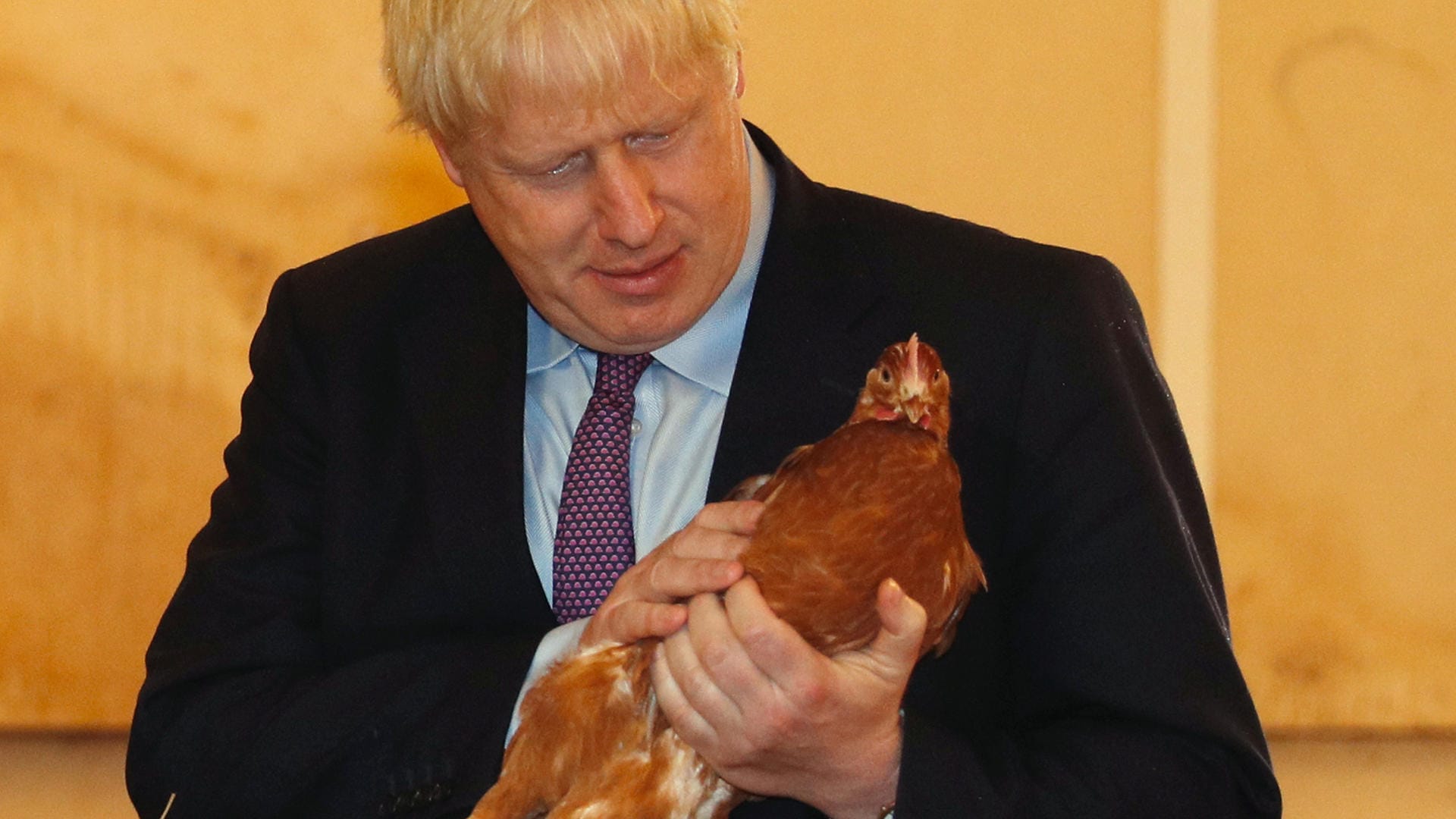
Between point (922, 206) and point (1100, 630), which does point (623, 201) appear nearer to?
point (1100, 630)

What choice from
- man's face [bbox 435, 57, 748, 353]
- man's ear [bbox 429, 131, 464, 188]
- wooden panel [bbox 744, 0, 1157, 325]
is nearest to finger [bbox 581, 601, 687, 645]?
man's face [bbox 435, 57, 748, 353]

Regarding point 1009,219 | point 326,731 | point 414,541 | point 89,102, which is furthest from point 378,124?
point 326,731

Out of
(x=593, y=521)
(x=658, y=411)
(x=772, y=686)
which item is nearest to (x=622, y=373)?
(x=658, y=411)

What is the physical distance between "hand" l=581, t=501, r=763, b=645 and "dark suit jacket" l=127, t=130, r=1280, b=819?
8.2 inches

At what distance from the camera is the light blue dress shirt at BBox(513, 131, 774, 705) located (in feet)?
4.55

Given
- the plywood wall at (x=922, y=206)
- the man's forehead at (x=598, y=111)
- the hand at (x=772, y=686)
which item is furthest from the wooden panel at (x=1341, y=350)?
the hand at (x=772, y=686)

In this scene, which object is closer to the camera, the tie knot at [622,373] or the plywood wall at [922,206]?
the tie knot at [622,373]

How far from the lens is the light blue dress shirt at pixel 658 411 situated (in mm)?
1386

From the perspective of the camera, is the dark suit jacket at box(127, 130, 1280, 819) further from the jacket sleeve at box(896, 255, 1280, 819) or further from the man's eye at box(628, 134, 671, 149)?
the man's eye at box(628, 134, 671, 149)

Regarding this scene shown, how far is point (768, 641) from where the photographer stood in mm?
998

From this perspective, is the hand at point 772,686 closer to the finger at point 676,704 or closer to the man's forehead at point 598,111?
the finger at point 676,704

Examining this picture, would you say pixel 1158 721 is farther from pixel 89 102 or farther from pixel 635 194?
pixel 89 102

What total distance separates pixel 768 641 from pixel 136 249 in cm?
180

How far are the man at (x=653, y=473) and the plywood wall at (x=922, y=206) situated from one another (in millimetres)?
908
